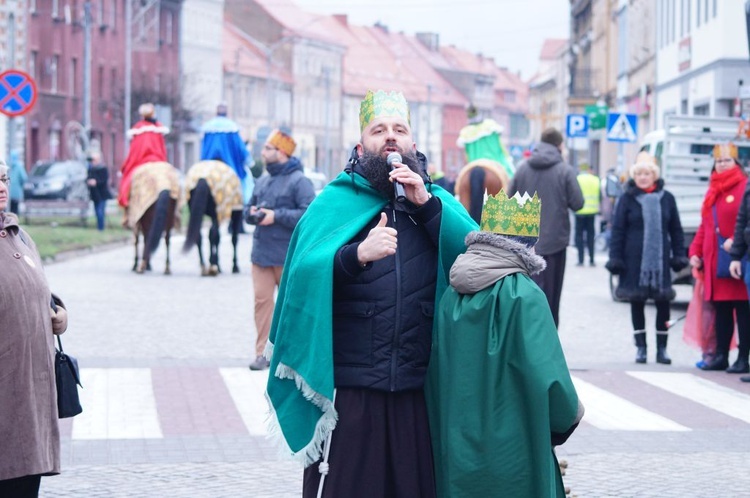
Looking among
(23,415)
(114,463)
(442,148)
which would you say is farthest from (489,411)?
(442,148)

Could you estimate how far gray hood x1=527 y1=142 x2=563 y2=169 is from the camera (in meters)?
13.0

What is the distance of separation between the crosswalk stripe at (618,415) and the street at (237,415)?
0.01 meters

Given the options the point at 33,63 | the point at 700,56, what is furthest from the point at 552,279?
the point at 33,63

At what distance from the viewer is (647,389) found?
39.5 ft

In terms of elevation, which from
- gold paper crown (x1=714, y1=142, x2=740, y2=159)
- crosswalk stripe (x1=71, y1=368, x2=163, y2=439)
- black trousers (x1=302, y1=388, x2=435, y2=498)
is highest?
gold paper crown (x1=714, y1=142, x2=740, y2=159)

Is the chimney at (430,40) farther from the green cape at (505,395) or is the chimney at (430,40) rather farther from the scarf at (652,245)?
the green cape at (505,395)

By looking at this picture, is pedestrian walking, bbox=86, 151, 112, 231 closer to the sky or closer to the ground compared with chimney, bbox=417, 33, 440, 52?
closer to the ground

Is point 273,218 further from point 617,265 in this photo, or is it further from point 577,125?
point 577,125

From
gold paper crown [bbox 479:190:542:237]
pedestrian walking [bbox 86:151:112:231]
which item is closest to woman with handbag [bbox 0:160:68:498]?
gold paper crown [bbox 479:190:542:237]

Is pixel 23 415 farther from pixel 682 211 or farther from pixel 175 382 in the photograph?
pixel 682 211

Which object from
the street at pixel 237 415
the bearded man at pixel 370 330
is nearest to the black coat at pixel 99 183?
the street at pixel 237 415

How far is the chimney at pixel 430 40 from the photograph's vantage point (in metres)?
165

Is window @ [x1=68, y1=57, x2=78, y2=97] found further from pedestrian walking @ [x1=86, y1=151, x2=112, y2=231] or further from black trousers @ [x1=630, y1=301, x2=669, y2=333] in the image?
black trousers @ [x1=630, y1=301, x2=669, y2=333]

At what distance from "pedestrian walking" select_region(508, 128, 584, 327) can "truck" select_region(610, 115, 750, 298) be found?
251 inches
